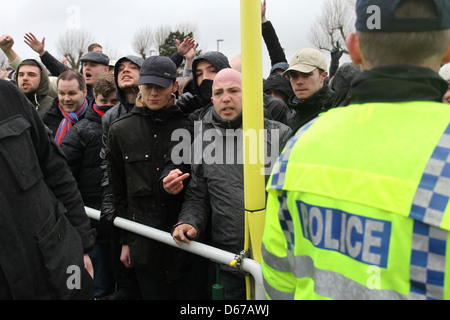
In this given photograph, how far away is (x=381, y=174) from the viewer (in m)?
0.81

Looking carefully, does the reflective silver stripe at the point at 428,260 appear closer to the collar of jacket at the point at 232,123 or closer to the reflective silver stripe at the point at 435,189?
the reflective silver stripe at the point at 435,189

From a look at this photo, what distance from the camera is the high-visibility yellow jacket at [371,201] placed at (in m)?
0.76

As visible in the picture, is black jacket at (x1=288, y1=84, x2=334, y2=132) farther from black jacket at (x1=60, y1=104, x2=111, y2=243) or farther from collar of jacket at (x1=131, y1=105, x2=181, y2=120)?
black jacket at (x1=60, y1=104, x2=111, y2=243)

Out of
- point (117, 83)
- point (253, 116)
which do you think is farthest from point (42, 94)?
point (253, 116)

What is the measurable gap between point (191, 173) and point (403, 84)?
5.18ft

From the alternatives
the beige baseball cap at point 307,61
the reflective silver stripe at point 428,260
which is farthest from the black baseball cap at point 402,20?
the beige baseball cap at point 307,61

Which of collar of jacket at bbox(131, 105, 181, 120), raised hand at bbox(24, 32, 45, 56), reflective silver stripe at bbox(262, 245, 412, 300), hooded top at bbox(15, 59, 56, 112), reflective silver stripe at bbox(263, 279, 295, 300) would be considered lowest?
reflective silver stripe at bbox(263, 279, 295, 300)

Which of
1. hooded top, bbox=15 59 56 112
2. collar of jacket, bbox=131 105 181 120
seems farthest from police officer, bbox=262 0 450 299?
hooded top, bbox=15 59 56 112

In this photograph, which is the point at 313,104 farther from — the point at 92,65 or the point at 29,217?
the point at 92,65

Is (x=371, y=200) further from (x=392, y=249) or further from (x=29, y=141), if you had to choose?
(x=29, y=141)

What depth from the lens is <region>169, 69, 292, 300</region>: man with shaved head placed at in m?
2.10

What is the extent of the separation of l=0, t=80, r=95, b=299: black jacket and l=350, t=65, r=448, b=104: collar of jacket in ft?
4.49

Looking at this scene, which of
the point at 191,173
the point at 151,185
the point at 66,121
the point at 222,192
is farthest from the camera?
the point at 66,121
